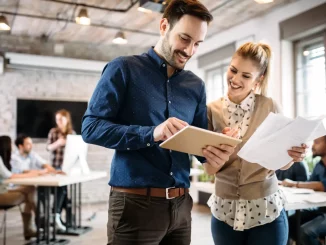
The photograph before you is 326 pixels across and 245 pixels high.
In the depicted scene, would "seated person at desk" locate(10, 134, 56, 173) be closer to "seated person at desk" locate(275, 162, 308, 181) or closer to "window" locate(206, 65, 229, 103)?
"seated person at desk" locate(275, 162, 308, 181)

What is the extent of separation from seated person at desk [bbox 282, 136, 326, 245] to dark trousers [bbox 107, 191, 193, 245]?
1.76 metres

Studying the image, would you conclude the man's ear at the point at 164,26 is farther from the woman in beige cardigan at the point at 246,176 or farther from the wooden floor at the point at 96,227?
the wooden floor at the point at 96,227

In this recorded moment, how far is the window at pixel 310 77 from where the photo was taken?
462 cm

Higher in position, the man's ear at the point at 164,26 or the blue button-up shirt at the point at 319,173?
the man's ear at the point at 164,26

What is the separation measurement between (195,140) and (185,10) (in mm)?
434

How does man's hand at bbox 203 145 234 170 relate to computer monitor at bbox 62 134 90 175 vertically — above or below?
above

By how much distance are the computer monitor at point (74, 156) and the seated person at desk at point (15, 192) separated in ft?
1.13

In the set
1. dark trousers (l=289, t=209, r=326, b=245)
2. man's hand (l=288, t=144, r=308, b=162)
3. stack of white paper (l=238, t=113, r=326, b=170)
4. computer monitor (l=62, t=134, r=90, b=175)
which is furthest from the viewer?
computer monitor (l=62, t=134, r=90, b=175)

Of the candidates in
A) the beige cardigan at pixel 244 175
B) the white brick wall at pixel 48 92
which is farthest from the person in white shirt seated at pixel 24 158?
the beige cardigan at pixel 244 175

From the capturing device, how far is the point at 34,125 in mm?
6629

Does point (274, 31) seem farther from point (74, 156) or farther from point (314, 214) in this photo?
point (74, 156)

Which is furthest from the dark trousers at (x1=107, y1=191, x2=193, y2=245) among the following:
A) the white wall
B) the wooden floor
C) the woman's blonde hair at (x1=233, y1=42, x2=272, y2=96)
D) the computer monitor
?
the white wall

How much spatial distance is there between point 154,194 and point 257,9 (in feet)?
14.7

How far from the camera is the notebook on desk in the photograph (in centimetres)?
97
